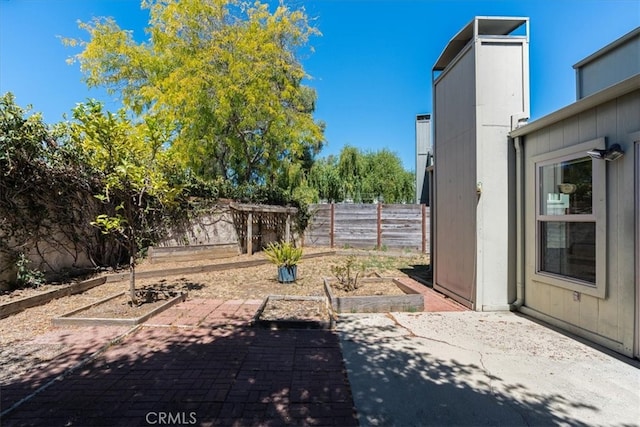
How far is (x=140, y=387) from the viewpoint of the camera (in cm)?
254

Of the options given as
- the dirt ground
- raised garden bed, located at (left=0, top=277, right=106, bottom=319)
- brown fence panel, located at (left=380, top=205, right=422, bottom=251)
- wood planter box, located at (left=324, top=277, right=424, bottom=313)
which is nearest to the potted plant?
the dirt ground

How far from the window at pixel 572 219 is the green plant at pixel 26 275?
8177 millimetres

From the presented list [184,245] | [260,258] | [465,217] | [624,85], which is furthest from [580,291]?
[184,245]

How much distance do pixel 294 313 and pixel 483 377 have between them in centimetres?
257

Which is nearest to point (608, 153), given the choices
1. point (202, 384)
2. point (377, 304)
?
point (377, 304)

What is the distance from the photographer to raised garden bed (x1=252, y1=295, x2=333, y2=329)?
4008mm

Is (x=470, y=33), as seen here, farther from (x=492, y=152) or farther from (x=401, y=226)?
(x=401, y=226)

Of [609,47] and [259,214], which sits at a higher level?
[609,47]

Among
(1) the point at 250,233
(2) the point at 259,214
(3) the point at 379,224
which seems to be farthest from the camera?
(3) the point at 379,224

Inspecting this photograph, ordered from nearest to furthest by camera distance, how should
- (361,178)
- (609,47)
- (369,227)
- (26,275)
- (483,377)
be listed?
(483,377), (26,275), (609,47), (369,227), (361,178)

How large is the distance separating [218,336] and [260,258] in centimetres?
587

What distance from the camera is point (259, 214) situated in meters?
10.9

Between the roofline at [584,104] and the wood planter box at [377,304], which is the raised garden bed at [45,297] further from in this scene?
the roofline at [584,104]

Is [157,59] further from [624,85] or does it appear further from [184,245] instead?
[624,85]
